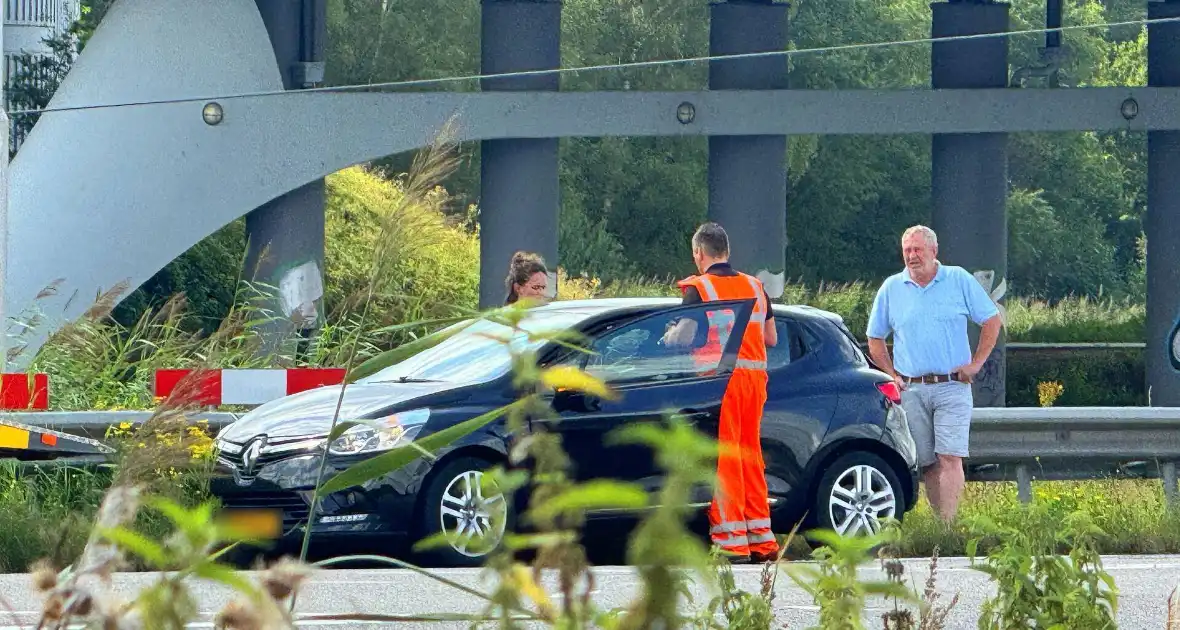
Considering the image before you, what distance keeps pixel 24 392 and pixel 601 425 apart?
3719mm

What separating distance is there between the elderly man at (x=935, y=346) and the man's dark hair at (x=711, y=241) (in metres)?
1.11

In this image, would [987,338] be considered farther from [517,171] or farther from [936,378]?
[517,171]

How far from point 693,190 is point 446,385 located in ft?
131

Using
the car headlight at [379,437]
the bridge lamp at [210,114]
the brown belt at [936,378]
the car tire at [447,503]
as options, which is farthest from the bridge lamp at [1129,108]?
the car headlight at [379,437]

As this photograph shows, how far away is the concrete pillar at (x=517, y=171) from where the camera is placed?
21578 millimetres

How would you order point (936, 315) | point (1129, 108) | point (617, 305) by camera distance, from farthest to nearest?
1. point (1129, 108)
2. point (936, 315)
3. point (617, 305)

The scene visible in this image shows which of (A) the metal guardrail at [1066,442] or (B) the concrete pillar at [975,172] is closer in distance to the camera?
(A) the metal guardrail at [1066,442]

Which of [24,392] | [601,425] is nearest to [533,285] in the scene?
[601,425]

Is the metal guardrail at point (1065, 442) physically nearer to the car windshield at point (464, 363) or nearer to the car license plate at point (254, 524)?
the car windshield at point (464, 363)

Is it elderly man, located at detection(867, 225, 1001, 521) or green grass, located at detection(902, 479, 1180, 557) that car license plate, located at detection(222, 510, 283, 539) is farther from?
elderly man, located at detection(867, 225, 1001, 521)

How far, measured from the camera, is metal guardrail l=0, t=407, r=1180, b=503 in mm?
12102

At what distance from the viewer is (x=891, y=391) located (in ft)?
35.8

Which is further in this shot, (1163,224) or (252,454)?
(1163,224)

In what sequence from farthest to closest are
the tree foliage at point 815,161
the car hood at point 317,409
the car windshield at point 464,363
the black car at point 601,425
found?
the tree foliage at point 815,161 < the car windshield at point 464,363 < the car hood at point 317,409 < the black car at point 601,425
